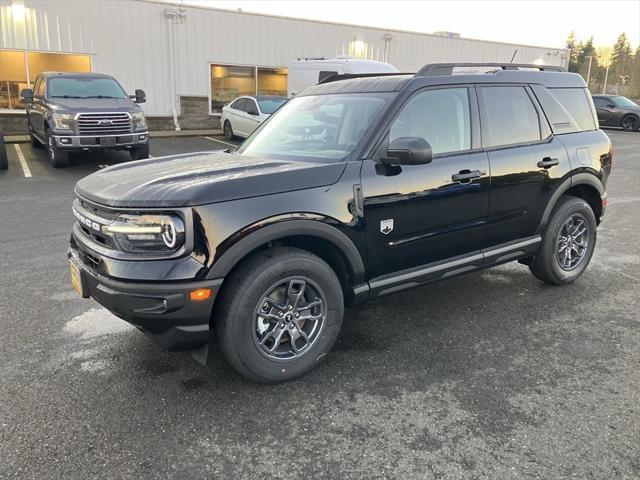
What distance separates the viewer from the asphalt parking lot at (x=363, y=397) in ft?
8.05

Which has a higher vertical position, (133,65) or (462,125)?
(133,65)

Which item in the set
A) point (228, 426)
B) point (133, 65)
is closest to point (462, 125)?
point (228, 426)

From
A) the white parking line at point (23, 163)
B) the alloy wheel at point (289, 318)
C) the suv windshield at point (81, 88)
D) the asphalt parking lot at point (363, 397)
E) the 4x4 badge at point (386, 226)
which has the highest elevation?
the suv windshield at point (81, 88)

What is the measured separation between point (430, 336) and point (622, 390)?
4.00 ft

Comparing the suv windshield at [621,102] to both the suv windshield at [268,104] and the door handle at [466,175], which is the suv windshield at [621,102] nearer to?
the suv windshield at [268,104]

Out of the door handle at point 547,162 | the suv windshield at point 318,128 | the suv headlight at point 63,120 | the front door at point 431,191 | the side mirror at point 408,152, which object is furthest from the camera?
the suv headlight at point 63,120

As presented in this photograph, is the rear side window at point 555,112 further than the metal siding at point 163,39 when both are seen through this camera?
No

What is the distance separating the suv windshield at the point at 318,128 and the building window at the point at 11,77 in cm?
1451

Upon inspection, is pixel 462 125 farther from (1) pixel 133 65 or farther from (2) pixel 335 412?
(1) pixel 133 65

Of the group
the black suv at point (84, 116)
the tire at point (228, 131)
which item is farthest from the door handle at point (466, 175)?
the tire at point (228, 131)

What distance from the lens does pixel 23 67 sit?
15414 mm

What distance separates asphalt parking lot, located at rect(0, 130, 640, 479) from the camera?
2455 mm

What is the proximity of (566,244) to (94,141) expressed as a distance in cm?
873

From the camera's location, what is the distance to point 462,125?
3.82 m
